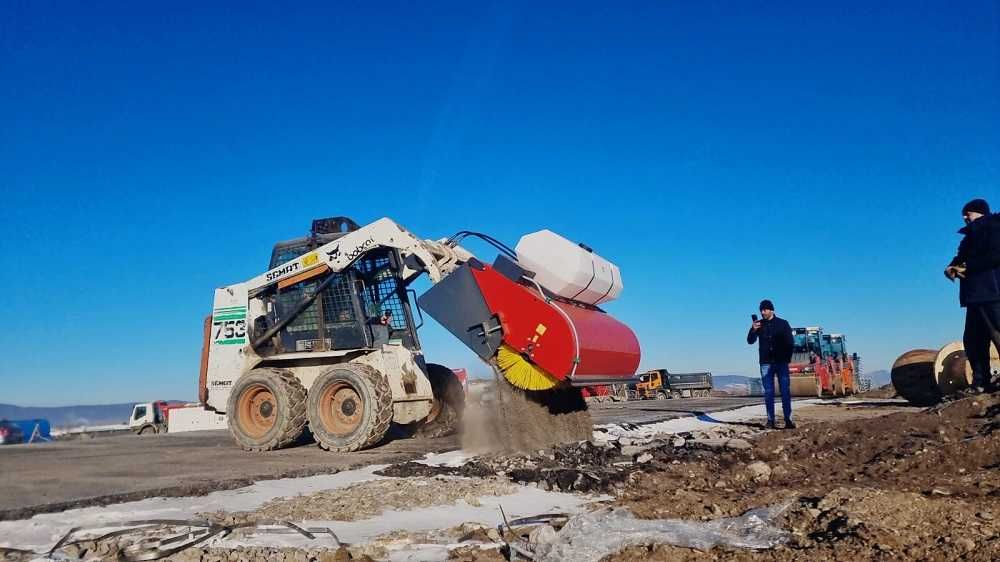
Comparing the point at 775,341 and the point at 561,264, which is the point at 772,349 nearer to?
the point at 775,341

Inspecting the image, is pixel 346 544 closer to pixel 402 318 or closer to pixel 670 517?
pixel 670 517

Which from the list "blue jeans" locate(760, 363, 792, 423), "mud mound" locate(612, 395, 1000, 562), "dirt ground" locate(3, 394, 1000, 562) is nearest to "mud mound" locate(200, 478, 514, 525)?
"dirt ground" locate(3, 394, 1000, 562)

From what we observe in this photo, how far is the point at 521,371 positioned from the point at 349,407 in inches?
116

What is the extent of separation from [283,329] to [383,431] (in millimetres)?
2339

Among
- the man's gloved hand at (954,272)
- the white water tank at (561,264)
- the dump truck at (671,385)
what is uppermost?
the white water tank at (561,264)

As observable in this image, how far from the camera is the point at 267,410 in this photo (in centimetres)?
927

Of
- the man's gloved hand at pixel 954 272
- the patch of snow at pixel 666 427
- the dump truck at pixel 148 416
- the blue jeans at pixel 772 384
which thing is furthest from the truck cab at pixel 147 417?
the man's gloved hand at pixel 954 272

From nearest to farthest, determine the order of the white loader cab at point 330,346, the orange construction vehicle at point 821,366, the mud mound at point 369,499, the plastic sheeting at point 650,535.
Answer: the plastic sheeting at point 650,535 < the mud mound at point 369,499 < the white loader cab at point 330,346 < the orange construction vehicle at point 821,366

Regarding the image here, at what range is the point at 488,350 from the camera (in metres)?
6.74

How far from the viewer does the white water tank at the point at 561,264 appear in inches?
288

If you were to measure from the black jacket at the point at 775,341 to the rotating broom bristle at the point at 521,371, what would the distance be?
145 inches

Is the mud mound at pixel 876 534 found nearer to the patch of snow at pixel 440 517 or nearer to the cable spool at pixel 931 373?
the patch of snow at pixel 440 517

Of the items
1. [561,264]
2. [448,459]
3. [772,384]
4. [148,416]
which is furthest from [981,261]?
[148,416]

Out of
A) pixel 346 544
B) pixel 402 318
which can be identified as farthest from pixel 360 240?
pixel 346 544
